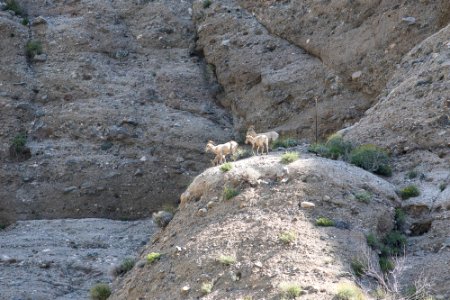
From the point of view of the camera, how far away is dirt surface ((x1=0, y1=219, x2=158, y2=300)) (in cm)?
2728

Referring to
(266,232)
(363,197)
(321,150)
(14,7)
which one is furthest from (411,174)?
(14,7)

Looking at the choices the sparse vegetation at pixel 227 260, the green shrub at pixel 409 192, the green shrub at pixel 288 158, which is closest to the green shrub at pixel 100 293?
the sparse vegetation at pixel 227 260

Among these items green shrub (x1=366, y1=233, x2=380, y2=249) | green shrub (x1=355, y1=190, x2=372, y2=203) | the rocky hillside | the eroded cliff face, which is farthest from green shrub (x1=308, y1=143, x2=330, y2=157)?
Result: the eroded cliff face

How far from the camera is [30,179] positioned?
36.9m

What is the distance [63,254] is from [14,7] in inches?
745

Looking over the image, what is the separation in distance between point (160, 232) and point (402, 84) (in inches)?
400

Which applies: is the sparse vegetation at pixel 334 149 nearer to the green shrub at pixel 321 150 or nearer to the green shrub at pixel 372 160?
the green shrub at pixel 321 150

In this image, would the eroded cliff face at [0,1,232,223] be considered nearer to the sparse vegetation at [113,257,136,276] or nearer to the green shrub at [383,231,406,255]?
the sparse vegetation at [113,257,136,276]

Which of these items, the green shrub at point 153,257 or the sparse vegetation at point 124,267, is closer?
the green shrub at point 153,257

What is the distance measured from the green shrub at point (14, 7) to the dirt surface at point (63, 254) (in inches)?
559

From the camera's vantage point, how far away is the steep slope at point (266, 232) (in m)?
19.5

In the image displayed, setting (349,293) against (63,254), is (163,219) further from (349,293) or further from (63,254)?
(349,293)

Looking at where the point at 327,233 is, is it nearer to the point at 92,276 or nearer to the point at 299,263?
the point at 299,263

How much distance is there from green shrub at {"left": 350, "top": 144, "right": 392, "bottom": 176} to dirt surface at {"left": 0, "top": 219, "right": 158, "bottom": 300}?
7383 millimetres
